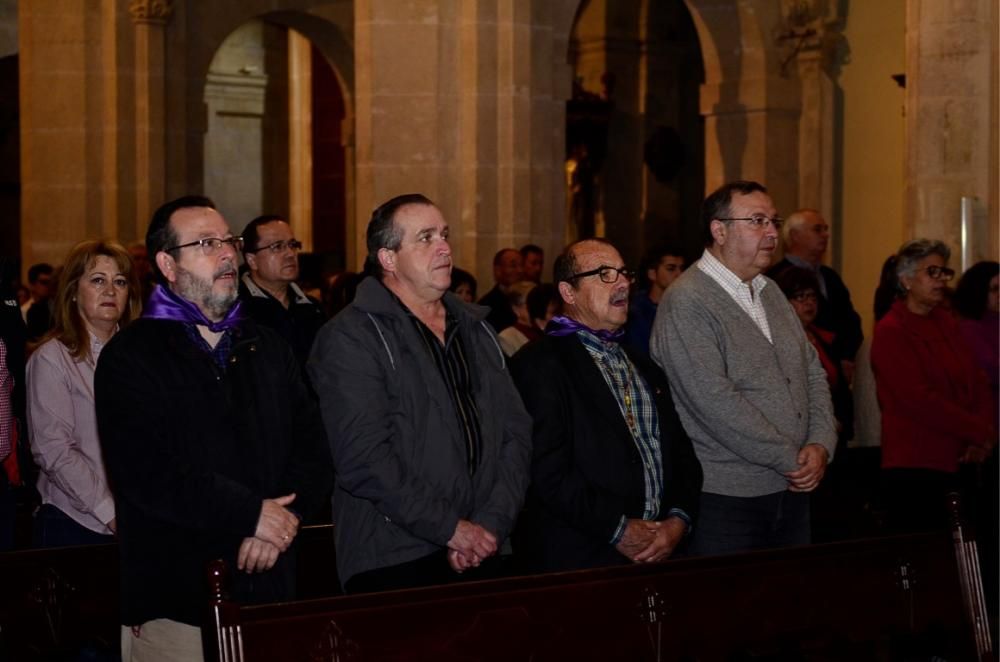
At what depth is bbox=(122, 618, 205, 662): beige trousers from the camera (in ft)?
13.3

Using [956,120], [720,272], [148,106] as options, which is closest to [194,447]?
[720,272]

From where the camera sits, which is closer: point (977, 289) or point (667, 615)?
point (667, 615)

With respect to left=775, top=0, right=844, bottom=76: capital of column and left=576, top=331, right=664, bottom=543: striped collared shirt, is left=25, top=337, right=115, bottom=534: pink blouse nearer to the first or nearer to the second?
left=576, top=331, right=664, bottom=543: striped collared shirt

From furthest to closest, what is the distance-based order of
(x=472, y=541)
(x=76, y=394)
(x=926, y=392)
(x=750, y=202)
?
(x=926, y=392)
(x=750, y=202)
(x=76, y=394)
(x=472, y=541)

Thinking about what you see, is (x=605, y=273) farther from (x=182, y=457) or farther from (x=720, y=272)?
(x=182, y=457)

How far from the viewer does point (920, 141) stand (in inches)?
341

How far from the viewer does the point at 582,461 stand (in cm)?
501

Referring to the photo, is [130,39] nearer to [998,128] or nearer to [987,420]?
[998,128]

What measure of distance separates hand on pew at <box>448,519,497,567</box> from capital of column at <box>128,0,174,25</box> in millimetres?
10281

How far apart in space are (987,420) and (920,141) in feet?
7.03

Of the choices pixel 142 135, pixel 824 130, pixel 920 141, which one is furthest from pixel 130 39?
pixel 920 141

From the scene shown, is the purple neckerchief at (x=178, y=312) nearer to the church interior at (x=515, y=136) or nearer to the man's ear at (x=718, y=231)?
the church interior at (x=515, y=136)

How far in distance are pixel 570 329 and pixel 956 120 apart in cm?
411

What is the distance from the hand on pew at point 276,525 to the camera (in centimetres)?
405
